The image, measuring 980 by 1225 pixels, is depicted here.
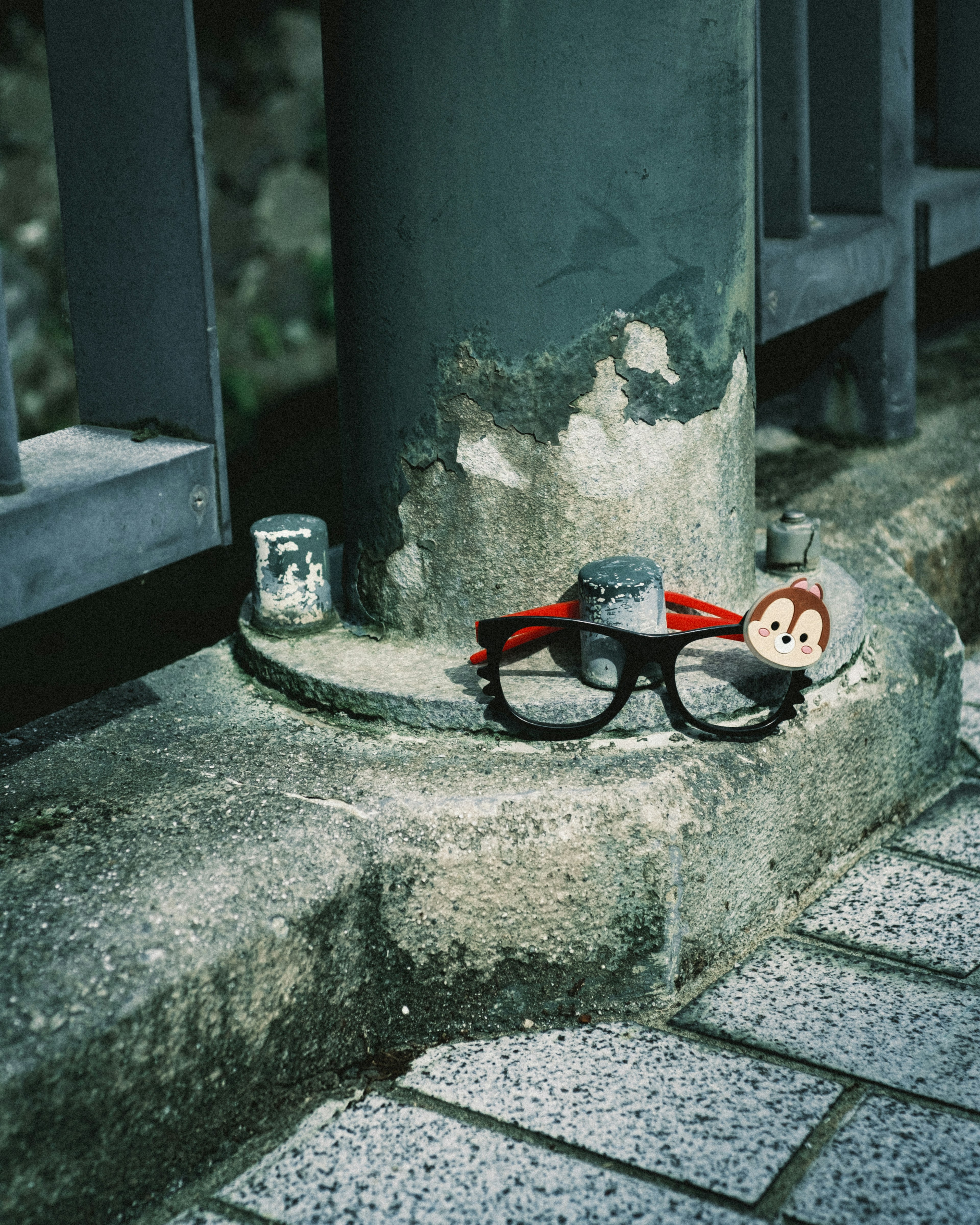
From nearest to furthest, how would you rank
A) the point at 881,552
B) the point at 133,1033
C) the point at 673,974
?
the point at 133,1033 < the point at 673,974 < the point at 881,552

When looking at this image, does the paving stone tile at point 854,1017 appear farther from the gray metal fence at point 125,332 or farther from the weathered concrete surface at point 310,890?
the gray metal fence at point 125,332

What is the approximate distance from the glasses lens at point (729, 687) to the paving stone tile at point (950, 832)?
426 mm

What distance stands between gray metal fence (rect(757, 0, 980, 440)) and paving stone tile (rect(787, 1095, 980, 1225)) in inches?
67.3

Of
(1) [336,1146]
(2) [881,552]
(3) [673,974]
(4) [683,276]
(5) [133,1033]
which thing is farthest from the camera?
(2) [881,552]

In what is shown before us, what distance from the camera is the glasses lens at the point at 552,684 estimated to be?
1875 millimetres

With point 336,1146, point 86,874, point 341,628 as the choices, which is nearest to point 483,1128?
point 336,1146

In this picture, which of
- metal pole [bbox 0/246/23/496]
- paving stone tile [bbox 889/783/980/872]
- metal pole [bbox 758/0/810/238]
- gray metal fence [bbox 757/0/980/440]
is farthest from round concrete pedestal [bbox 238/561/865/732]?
metal pole [bbox 758/0/810/238]

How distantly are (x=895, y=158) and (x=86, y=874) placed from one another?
2.58 metres

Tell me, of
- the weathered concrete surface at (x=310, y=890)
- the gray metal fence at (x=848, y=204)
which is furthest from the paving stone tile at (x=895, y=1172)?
the gray metal fence at (x=848, y=204)

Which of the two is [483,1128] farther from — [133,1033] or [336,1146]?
[133,1033]

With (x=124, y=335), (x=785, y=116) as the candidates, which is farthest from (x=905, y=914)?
(x=785, y=116)

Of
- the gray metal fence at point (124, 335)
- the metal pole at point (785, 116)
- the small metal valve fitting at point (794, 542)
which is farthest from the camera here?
the metal pole at point (785, 116)

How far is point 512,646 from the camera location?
201cm

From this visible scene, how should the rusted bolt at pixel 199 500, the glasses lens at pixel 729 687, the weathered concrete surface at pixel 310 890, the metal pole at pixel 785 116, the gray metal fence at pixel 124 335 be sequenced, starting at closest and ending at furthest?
the weathered concrete surface at pixel 310 890 → the gray metal fence at pixel 124 335 → the rusted bolt at pixel 199 500 → the glasses lens at pixel 729 687 → the metal pole at pixel 785 116
